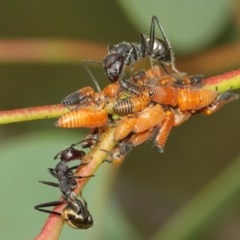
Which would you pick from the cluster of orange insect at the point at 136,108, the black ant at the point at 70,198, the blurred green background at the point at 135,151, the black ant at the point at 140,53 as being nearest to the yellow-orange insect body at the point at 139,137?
the cluster of orange insect at the point at 136,108

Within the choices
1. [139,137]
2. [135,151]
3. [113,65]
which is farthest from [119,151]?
[135,151]

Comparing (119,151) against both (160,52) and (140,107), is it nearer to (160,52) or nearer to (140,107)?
(140,107)

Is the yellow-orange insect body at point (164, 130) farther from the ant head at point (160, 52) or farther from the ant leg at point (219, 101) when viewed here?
the ant head at point (160, 52)

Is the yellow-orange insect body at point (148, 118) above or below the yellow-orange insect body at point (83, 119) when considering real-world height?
below

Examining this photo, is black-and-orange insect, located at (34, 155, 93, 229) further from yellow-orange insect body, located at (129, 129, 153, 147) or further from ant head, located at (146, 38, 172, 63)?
ant head, located at (146, 38, 172, 63)

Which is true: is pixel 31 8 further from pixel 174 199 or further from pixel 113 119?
pixel 113 119

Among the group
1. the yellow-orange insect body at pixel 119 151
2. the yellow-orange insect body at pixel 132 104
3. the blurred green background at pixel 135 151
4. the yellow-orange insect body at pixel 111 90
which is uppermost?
the blurred green background at pixel 135 151

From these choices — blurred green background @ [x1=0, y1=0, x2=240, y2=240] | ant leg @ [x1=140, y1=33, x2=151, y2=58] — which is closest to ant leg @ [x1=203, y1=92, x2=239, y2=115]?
ant leg @ [x1=140, y1=33, x2=151, y2=58]
